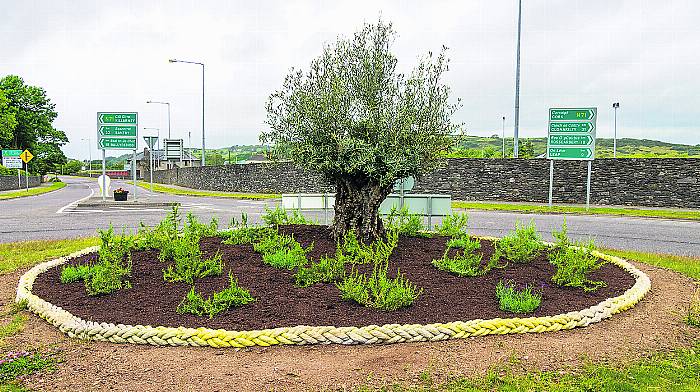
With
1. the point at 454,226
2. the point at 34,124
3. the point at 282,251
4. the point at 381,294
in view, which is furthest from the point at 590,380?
the point at 34,124

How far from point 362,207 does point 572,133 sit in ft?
53.3

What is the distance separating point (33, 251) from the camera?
10.1 meters

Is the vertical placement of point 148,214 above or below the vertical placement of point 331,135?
below

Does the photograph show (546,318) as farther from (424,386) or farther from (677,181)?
(677,181)

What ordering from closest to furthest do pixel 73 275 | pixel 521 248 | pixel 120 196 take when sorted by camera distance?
pixel 73 275 < pixel 521 248 < pixel 120 196

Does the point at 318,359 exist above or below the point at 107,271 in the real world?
below

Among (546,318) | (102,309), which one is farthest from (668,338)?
(102,309)

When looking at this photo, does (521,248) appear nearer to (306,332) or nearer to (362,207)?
(362,207)

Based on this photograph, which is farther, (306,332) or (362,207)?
(362,207)

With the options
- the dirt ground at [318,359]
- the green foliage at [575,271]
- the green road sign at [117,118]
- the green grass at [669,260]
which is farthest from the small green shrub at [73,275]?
the green road sign at [117,118]

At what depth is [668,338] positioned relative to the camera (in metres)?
5.26

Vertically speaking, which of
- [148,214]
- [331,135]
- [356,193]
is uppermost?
[331,135]

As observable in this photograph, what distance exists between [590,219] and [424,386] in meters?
15.8

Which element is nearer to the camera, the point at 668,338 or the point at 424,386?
the point at 424,386
